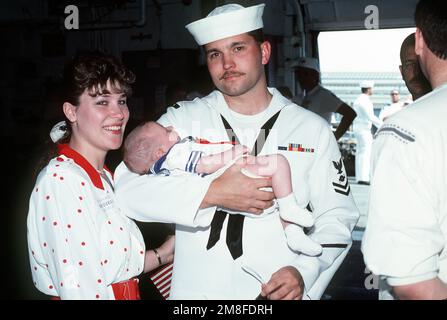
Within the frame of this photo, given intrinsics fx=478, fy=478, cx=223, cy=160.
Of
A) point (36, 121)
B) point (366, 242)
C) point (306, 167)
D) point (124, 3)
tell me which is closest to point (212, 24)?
point (306, 167)

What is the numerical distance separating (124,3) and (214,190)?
725 centimetres

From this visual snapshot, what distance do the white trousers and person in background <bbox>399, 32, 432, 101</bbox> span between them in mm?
6904

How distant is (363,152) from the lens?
388 inches

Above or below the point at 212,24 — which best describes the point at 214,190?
below

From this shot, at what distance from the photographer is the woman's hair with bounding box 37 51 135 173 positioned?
212 centimetres

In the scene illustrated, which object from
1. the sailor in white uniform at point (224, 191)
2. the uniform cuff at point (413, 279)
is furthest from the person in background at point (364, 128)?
the uniform cuff at point (413, 279)

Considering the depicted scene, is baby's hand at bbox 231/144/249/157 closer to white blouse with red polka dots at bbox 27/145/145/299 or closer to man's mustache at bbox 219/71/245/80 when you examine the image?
man's mustache at bbox 219/71/245/80

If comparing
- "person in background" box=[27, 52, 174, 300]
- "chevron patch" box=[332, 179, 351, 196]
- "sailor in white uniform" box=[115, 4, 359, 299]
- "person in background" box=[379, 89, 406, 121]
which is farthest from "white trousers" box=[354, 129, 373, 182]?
"person in background" box=[27, 52, 174, 300]

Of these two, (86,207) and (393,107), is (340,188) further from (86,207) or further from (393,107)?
(393,107)

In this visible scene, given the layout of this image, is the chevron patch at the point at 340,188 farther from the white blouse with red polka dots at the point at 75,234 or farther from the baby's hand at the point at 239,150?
the white blouse with red polka dots at the point at 75,234

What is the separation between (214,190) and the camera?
6.72ft

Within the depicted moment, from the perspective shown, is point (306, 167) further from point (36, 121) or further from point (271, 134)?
point (36, 121)

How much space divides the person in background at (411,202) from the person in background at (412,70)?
4.95 ft

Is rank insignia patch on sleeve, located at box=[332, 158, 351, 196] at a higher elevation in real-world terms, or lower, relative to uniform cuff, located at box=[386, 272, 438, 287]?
higher
